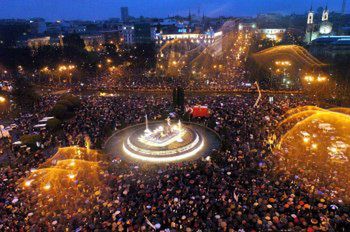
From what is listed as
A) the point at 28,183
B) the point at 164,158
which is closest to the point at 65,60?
the point at 164,158

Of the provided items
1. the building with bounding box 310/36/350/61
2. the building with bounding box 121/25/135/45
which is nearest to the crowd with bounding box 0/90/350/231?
the building with bounding box 310/36/350/61

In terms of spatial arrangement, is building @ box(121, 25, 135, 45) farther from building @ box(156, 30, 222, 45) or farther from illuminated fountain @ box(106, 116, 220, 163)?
illuminated fountain @ box(106, 116, 220, 163)

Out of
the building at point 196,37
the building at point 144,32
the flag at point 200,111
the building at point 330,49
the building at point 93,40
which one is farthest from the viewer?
the building at point 144,32

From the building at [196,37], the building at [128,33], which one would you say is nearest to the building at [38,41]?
the building at [128,33]

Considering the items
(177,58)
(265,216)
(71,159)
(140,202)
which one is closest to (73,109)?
(71,159)

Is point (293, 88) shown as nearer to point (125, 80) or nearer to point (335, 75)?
point (335, 75)

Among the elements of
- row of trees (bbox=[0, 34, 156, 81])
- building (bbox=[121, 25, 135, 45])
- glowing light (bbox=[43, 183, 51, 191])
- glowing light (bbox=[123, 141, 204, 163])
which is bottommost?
glowing light (bbox=[123, 141, 204, 163])

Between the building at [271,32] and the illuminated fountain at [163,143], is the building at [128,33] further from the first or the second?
the illuminated fountain at [163,143]
